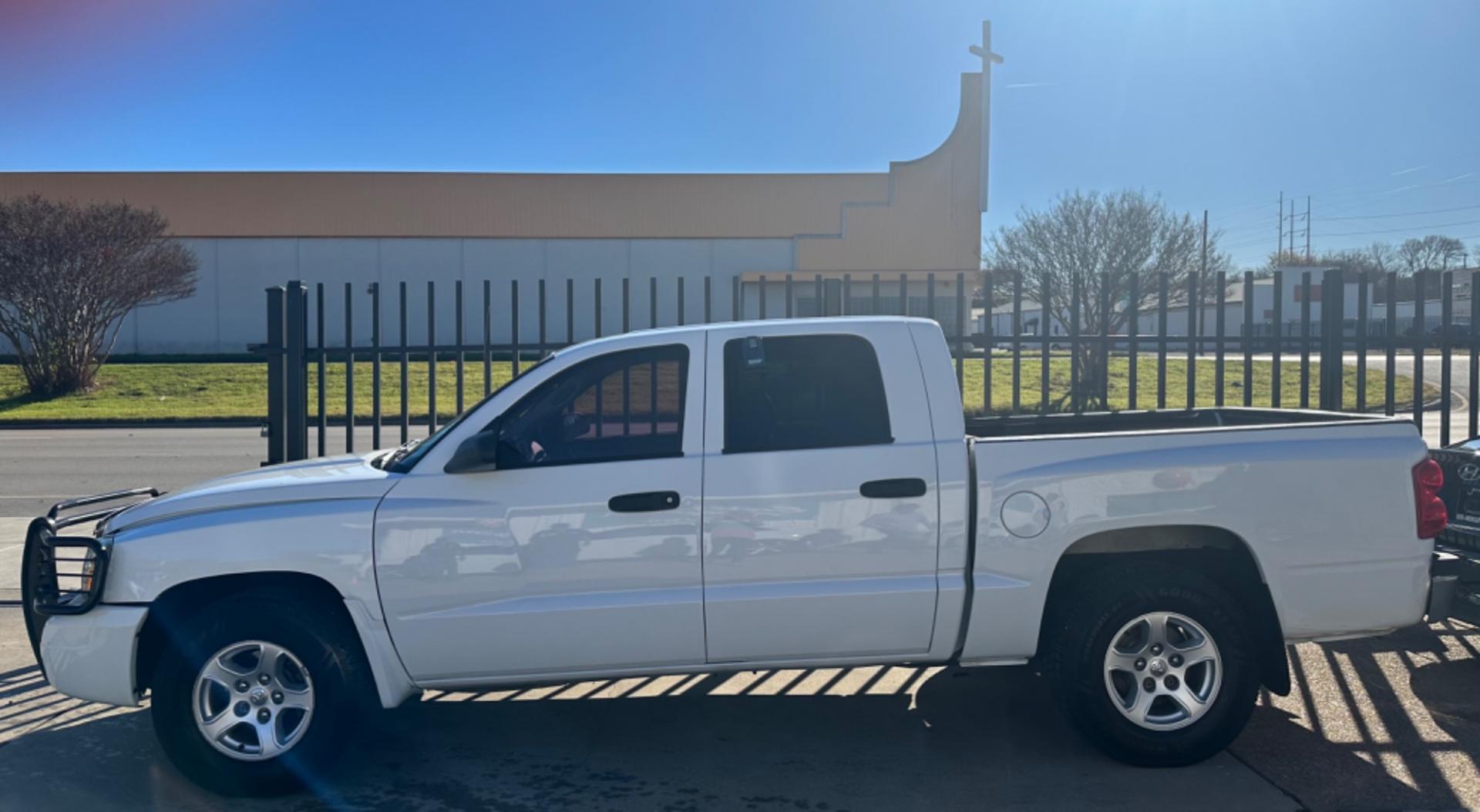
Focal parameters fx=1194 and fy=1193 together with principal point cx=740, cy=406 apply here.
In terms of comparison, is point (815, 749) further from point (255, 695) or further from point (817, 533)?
point (255, 695)

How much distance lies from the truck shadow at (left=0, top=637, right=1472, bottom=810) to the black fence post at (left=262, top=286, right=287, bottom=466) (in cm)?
262

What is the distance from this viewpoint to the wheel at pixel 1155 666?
4918 millimetres

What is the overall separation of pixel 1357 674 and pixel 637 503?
4108mm

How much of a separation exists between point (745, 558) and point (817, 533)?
31cm

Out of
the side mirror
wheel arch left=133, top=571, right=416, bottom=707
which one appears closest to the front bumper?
wheel arch left=133, top=571, right=416, bottom=707

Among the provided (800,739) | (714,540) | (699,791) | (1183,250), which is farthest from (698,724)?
(1183,250)

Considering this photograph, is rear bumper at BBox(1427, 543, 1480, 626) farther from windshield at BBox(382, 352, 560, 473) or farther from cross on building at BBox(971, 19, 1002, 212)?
cross on building at BBox(971, 19, 1002, 212)

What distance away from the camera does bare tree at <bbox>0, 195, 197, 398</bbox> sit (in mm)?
28141

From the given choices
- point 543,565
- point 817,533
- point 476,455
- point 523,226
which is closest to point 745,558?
point 817,533

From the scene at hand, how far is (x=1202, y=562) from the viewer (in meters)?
5.14

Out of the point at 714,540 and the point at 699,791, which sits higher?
the point at 714,540

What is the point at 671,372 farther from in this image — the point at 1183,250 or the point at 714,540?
the point at 1183,250

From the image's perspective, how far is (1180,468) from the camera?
4949 mm

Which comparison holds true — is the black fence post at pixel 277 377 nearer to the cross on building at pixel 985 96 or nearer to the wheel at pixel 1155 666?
the wheel at pixel 1155 666
